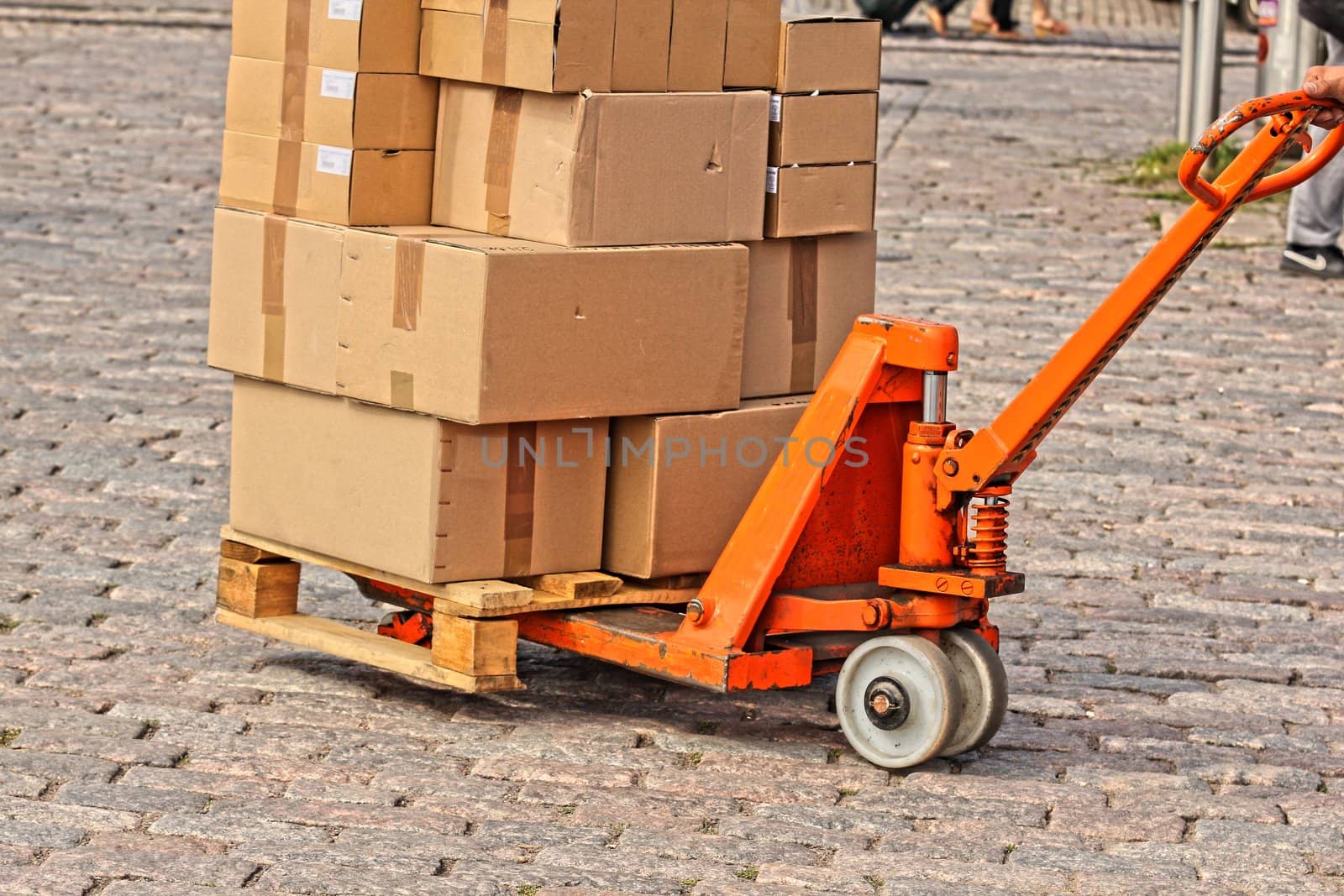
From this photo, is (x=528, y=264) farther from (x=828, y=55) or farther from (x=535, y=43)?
(x=828, y=55)

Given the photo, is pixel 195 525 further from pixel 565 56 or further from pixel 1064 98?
pixel 1064 98

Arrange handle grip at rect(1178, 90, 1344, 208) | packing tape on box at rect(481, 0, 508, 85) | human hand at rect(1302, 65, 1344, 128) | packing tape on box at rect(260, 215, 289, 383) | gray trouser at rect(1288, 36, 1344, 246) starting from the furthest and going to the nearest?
1. gray trouser at rect(1288, 36, 1344, 246)
2. packing tape on box at rect(260, 215, 289, 383)
3. packing tape on box at rect(481, 0, 508, 85)
4. human hand at rect(1302, 65, 1344, 128)
5. handle grip at rect(1178, 90, 1344, 208)

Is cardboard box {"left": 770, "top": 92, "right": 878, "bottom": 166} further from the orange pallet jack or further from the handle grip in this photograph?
the handle grip

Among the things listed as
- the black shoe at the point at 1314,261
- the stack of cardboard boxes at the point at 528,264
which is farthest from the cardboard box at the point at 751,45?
the black shoe at the point at 1314,261

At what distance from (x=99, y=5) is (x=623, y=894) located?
18.0 meters

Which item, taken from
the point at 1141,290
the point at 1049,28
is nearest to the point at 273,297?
the point at 1141,290

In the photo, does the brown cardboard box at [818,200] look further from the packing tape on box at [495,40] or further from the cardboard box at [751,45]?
the packing tape on box at [495,40]

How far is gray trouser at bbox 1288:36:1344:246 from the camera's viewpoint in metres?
10.8

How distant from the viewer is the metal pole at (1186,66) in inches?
545

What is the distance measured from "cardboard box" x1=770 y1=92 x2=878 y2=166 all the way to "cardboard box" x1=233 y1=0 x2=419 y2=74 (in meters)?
0.89

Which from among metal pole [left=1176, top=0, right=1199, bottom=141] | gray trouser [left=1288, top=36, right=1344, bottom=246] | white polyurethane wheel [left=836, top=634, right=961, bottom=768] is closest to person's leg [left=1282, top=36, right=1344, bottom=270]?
A: gray trouser [left=1288, top=36, right=1344, bottom=246]

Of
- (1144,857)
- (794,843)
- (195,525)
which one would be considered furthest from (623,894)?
(195,525)

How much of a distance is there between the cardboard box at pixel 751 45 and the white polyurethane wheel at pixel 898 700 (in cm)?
138

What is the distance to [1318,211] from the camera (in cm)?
1124
